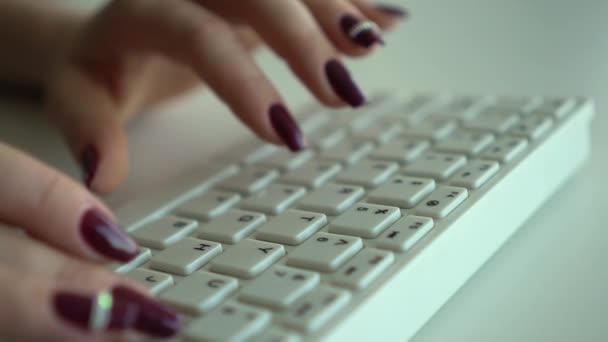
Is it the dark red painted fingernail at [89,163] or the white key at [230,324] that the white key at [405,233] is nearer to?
the white key at [230,324]

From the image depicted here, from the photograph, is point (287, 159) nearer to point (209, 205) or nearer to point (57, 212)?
point (209, 205)

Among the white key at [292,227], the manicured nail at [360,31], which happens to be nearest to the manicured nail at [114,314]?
the white key at [292,227]

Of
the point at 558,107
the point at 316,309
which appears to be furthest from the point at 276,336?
the point at 558,107

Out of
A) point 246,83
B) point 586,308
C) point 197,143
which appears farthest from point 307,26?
point 586,308

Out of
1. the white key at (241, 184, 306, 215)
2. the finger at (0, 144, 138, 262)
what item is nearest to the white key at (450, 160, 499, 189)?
the white key at (241, 184, 306, 215)

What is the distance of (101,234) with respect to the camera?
37 cm

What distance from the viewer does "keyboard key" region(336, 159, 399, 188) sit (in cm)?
47

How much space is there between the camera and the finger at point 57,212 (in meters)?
0.37

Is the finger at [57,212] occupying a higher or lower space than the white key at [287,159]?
lower

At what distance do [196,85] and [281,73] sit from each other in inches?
5.5

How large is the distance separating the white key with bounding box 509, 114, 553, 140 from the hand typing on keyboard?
0.32ft

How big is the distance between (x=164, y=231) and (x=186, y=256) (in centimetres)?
5

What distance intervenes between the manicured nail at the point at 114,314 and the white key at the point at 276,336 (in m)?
0.04

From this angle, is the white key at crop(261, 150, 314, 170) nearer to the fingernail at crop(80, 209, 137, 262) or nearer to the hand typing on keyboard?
the hand typing on keyboard
